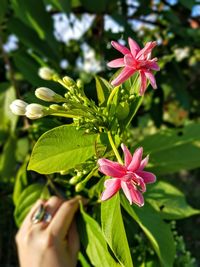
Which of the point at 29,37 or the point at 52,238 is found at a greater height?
the point at 29,37

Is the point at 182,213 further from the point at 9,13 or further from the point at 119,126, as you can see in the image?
the point at 9,13

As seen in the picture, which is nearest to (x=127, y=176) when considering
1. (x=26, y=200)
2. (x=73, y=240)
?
(x=73, y=240)

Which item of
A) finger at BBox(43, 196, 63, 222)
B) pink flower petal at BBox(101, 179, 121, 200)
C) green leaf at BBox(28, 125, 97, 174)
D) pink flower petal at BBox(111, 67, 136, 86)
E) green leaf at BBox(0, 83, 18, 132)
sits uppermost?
green leaf at BBox(0, 83, 18, 132)

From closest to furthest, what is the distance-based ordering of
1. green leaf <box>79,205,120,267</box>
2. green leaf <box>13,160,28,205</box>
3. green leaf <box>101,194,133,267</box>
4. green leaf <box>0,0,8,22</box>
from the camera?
green leaf <box>101,194,133,267</box>, green leaf <box>79,205,120,267</box>, green leaf <box>13,160,28,205</box>, green leaf <box>0,0,8,22</box>

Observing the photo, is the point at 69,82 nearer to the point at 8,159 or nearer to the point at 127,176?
the point at 127,176

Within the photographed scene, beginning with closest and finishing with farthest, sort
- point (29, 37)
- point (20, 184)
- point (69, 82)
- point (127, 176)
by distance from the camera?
point (127, 176)
point (69, 82)
point (20, 184)
point (29, 37)

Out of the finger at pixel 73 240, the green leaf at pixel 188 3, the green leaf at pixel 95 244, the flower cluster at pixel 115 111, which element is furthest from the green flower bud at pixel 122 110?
the green leaf at pixel 188 3

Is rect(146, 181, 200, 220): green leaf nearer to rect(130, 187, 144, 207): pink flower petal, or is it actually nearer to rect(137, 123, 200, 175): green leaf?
rect(137, 123, 200, 175): green leaf

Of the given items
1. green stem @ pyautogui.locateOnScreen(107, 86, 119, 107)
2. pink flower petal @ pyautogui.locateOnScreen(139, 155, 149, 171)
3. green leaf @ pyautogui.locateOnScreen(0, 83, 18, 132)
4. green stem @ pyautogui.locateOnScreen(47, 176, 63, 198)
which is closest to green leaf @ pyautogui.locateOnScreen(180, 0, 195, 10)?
green leaf @ pyautogui.locateOnScreen(0, 83, 18, 132)

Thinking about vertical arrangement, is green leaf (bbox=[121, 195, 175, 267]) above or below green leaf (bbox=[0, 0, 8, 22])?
below
